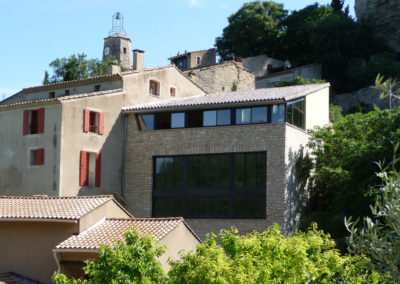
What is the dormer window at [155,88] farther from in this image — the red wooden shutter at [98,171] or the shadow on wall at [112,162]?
the red wooden shutter at [98,171]

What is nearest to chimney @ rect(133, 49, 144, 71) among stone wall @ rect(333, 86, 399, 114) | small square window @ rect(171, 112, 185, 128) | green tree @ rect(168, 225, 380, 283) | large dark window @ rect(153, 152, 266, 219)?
small square window @ rect(171, 112, 185, 128)

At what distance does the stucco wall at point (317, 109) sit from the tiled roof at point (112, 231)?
1416 cm

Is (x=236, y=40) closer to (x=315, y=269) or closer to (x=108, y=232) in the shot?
(x=108, y=232)

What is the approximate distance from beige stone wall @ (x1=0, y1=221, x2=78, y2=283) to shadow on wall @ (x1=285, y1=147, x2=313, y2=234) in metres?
12.2

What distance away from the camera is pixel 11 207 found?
2547 cm

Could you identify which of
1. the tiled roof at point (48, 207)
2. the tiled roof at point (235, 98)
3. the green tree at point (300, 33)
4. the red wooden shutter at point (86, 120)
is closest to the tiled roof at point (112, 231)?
the tiled roof at point (48, 207)

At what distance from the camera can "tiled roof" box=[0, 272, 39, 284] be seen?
923 inches

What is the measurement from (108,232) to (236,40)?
4542 cm

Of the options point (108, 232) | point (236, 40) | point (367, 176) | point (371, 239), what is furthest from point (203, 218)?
point (236, 40)

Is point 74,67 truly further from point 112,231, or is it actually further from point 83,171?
point 112,231

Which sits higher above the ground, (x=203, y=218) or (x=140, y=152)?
(x=140, y=152)

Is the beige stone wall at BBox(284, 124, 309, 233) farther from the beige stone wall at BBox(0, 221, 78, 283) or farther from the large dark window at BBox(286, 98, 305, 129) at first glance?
the beige stone wall at BBox(0, 221, 78, 283)

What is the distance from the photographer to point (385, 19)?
6278cm

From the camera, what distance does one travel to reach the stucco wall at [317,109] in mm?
35844
